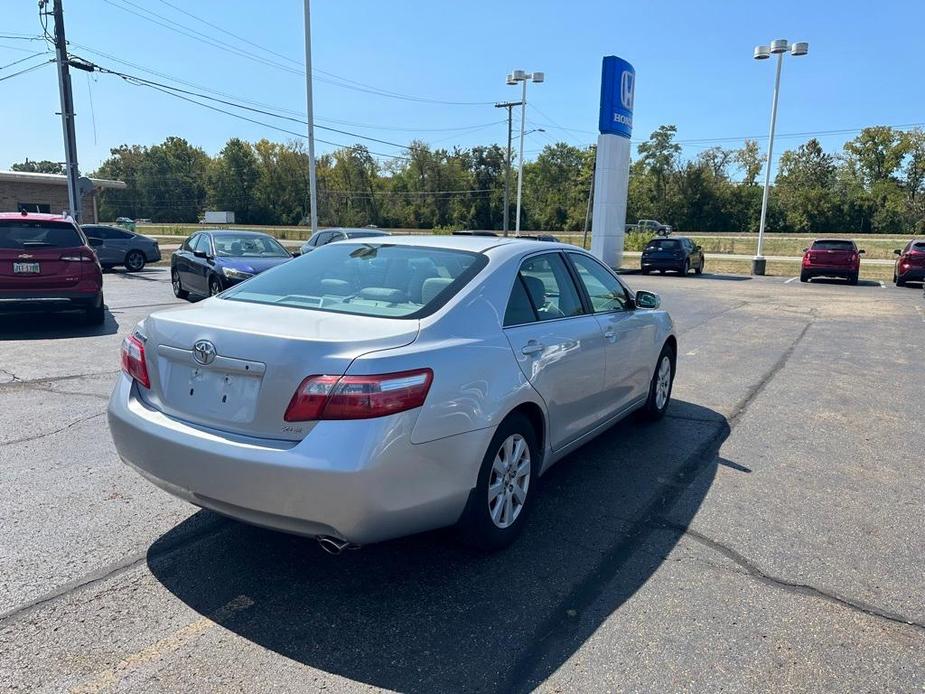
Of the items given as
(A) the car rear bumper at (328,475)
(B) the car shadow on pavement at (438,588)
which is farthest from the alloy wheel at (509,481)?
(A) the car rear bumper at (328,475)

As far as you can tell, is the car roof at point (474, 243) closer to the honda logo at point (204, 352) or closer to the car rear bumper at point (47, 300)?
the honda logo at point (204, 352)

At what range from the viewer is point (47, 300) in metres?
9.37

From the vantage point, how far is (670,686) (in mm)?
2404

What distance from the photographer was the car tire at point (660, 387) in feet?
18.1

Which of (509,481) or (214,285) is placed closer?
(509,481)

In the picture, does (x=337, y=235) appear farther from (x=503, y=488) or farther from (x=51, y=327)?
(x=503, y=488)

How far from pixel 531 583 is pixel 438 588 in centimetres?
44

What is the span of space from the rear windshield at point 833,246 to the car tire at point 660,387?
20506 mm

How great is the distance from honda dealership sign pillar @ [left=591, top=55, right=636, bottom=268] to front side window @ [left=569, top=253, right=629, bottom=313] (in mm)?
18011

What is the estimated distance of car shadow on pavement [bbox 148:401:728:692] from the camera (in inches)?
99.4

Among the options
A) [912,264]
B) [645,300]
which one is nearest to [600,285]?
[645,300]

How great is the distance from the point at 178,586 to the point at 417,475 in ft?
4.18

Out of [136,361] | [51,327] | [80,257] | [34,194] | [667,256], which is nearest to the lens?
[136,361]

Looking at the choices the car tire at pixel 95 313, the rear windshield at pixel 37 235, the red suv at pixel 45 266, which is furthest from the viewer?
the car tire at pixel 95 313
